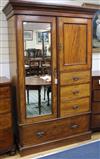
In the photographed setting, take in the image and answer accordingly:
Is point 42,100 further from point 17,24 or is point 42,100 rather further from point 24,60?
point 17,24

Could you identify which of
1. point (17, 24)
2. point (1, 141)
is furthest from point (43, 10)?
point (1, 141)

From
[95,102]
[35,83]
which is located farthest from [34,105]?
[95,102]

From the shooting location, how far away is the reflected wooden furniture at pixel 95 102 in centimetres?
314

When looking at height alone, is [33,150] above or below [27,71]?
below

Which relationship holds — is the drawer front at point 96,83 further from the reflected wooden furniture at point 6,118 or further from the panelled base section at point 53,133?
the reflected wooden furniture at point 6,118

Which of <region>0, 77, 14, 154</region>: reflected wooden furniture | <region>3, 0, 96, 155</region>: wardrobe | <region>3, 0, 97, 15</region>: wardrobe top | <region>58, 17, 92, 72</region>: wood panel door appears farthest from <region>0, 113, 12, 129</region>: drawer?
<region>3, 0, 97, 15</region>: wardrobe top

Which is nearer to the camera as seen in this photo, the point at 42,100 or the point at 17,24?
the point at 17,24

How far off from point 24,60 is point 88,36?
1006mm

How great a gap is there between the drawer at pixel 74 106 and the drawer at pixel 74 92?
64mm

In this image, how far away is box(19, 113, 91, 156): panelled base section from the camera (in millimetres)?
2744

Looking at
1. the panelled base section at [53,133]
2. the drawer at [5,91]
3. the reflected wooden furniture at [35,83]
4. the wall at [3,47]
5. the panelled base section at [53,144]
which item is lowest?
the panelled base section at [53,144]

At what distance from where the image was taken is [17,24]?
8.04 ft

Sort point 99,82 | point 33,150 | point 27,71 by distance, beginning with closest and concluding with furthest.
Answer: point 27,71 < point 33,150 < point 99,82

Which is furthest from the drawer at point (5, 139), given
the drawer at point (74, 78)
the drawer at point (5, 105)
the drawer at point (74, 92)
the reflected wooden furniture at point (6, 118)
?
the drawer at point (74, 78)
